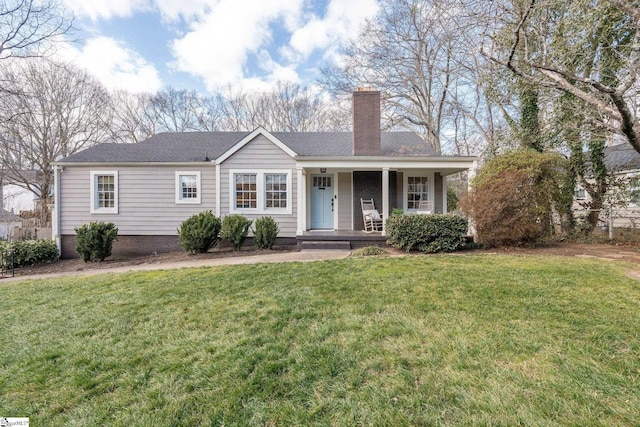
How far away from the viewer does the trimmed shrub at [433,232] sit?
25.8 feet

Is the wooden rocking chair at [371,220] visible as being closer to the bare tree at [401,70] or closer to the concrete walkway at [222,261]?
the concrete walkway at [222,261]

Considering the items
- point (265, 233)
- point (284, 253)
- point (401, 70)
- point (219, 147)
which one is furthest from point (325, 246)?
Answer: point (401, 70)

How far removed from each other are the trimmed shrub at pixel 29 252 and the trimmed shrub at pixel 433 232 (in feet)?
36.8

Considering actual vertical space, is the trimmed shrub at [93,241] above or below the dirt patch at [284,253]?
above

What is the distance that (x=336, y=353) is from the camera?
2.64 metres

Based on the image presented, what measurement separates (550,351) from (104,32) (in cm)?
1460

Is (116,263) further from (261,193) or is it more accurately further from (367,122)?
(367,122)

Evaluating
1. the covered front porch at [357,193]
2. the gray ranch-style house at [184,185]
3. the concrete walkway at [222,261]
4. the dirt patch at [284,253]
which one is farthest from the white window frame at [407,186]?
the concrete walkway at [222,261]

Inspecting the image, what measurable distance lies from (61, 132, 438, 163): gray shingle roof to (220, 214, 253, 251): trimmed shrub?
301cm

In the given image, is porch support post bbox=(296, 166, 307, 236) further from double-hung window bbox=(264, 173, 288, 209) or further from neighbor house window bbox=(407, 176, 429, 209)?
neighbor house window bbox=(407, 176, 429, 209)

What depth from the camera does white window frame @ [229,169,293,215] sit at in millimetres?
10102

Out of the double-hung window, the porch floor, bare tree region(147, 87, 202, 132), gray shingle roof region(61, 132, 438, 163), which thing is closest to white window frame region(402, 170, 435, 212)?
gray shingle roof region(61, 132, 438, 163)

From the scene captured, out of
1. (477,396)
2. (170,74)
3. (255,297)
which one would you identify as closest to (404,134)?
(255,297)

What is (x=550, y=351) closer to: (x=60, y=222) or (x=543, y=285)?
(x=543, y=285)
